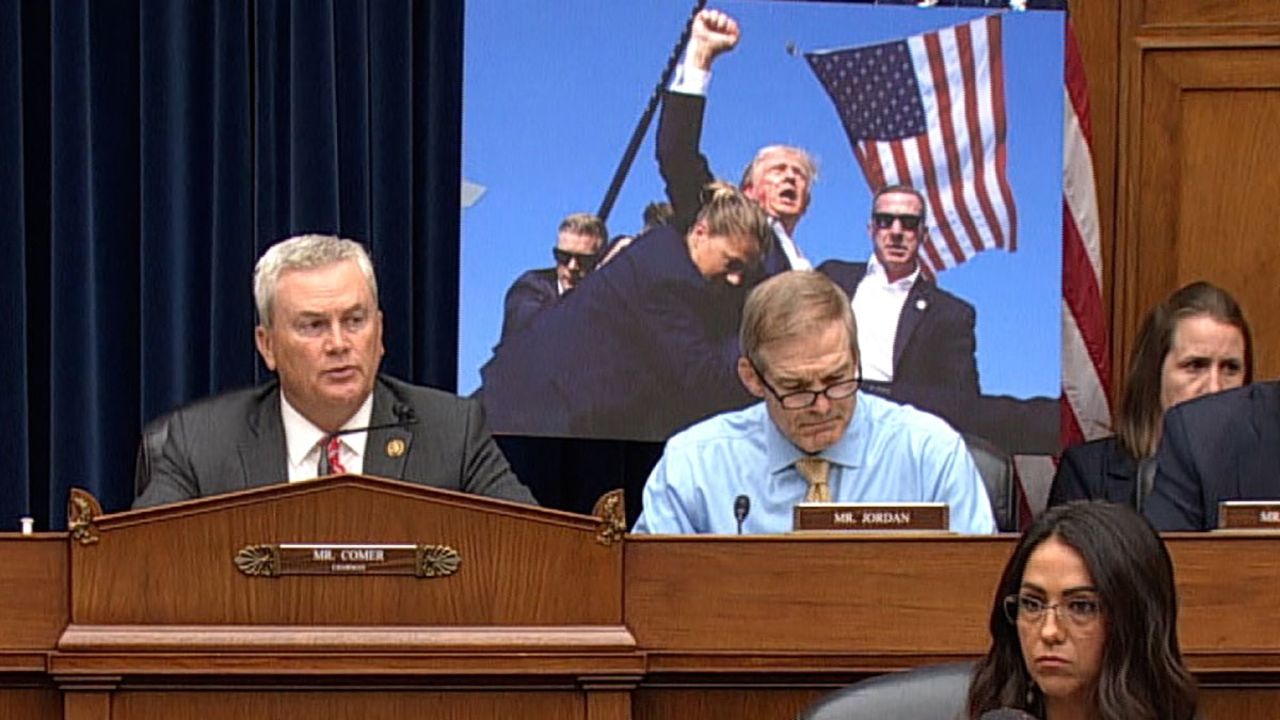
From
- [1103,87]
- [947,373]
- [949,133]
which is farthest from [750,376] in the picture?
[1103,87]

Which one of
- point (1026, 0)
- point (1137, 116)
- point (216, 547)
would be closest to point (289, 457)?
point (216, 547)

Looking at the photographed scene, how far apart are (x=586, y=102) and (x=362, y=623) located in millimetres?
2323

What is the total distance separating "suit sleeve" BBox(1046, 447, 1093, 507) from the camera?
517cm

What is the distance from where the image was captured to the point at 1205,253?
21.0ft

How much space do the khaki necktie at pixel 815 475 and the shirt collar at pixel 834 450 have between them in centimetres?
1

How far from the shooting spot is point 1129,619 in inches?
131

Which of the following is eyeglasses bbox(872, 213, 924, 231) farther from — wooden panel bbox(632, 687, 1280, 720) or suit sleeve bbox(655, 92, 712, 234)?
wooden panel bbox(632, 687, 1280, 720)

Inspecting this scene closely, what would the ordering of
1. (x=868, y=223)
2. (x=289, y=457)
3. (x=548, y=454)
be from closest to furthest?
(x=289, y=457) < (x=868, y=223) < (x=548, y=454)

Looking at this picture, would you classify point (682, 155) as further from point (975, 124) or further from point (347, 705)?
point (347, 705)

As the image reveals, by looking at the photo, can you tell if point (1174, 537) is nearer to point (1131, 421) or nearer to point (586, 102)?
point (1131, 421)

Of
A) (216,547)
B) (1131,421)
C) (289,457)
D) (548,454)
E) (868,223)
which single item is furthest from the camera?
(548,454)

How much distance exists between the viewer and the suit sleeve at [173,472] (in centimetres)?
436

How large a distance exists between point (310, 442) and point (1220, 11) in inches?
116

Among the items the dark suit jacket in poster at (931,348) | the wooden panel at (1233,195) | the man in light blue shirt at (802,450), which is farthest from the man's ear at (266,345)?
the wooden panel at (1233,195)
